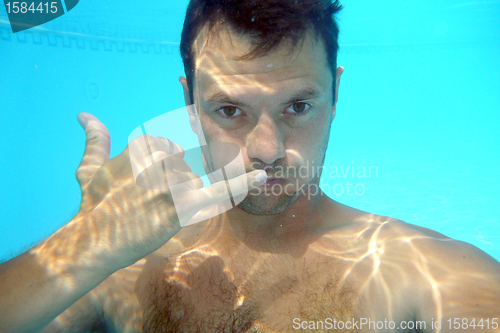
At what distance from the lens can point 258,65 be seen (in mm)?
1218

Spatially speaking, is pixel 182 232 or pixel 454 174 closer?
pixel 182 232

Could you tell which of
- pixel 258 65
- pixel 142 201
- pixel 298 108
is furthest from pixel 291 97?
pixel 142 201

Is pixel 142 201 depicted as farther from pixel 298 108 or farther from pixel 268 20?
pixel 268 20

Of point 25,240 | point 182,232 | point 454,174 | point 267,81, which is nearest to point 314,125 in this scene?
point 267,81

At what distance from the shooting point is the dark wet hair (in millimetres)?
1220

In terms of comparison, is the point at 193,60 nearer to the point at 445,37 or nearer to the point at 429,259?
the point at 429,259

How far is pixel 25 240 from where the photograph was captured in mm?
3820

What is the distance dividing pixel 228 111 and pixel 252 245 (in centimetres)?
67

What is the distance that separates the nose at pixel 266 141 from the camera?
1146mm

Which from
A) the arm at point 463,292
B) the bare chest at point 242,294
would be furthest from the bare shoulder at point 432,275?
the bare chest at point 242,294

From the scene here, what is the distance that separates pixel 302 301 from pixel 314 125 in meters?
0.77

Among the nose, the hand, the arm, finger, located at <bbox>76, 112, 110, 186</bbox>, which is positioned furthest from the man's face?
the arm

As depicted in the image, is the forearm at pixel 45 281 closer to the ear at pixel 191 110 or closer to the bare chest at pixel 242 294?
the bare chest at pixel 242 294

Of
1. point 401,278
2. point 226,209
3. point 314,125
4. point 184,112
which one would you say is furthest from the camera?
point 184,112
